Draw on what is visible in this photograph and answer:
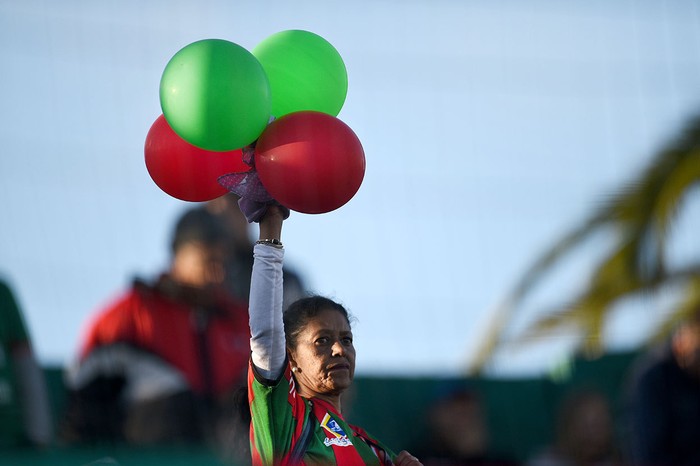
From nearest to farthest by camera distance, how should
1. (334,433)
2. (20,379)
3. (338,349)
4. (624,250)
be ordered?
1. (334,433)
2. (338,349)
3. (20,379)
4. (624,250)

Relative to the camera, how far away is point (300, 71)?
10.6 feet

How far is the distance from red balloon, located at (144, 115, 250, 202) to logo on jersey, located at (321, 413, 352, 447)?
650 millimetres

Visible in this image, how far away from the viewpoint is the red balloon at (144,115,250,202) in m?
3.11

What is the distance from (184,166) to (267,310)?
1.54 ft

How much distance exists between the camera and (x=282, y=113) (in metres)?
3.25

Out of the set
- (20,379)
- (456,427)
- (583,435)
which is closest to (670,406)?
(583,435)

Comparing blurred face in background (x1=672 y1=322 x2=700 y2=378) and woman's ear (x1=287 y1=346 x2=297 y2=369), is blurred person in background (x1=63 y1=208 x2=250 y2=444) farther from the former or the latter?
blurred face in background (x1=672 y1=322 x2=700 y2=378)

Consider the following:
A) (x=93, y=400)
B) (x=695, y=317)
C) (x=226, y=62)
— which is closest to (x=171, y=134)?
(x=226, y=62)

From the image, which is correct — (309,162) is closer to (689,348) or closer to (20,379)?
(20,379)

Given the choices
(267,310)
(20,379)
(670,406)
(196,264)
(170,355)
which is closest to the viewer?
(267,310)

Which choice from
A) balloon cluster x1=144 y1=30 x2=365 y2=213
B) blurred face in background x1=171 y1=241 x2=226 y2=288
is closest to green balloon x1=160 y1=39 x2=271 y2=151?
balloon cluster x1=144 y1=30 x2=365 y2=213

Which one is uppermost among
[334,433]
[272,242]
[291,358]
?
[272,242]

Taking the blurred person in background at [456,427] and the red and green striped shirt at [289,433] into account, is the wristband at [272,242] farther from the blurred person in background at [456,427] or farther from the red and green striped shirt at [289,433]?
the blurred person in background at [456,427]

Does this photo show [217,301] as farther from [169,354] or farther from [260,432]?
[260,432]
